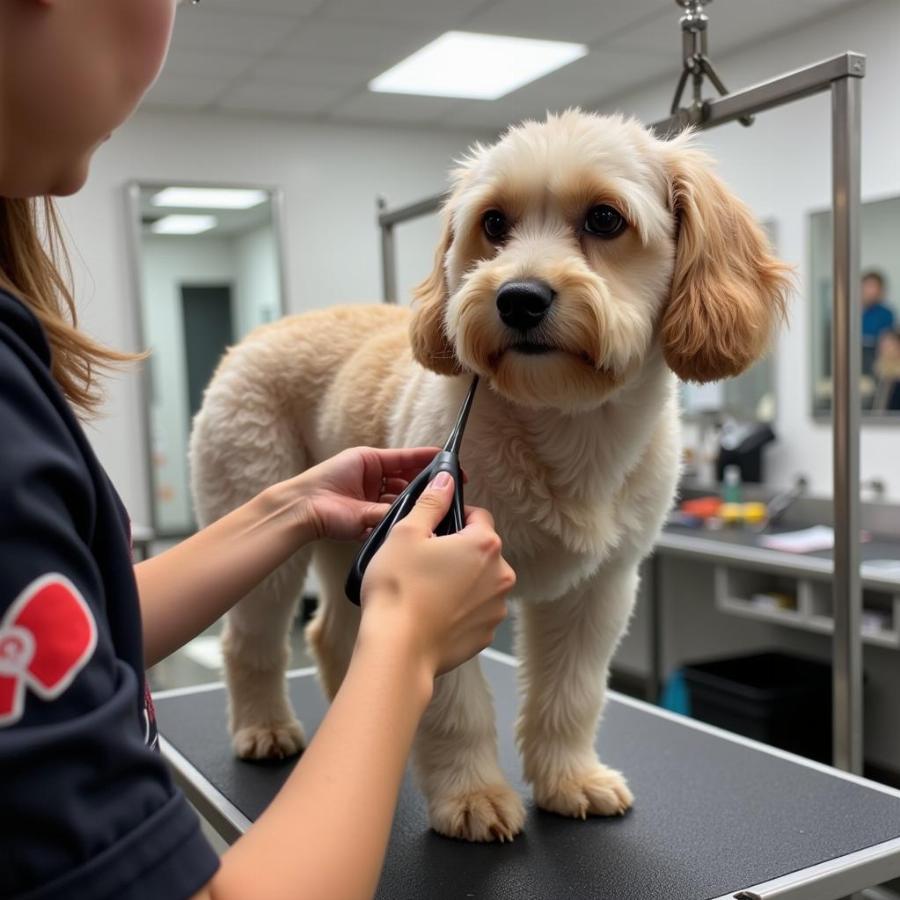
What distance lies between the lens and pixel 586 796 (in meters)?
1.32

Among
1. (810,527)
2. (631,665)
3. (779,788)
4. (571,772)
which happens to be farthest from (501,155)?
(631,665)

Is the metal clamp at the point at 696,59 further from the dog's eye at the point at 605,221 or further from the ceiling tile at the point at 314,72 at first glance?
the ceiling tile at the point at 314,72

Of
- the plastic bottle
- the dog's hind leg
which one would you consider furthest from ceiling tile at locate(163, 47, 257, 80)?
the dog's hind leg

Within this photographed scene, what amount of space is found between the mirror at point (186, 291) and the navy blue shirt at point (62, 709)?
4.80 metres

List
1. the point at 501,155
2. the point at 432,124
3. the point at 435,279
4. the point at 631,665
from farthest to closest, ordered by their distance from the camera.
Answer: the point at 432,124
the point at 631,665
the point at 435,279
the point at 501,155

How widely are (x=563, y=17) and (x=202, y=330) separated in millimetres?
2540

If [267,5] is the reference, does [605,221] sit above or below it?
below

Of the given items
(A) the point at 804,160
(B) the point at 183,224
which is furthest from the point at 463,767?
(B) the point at 183,224

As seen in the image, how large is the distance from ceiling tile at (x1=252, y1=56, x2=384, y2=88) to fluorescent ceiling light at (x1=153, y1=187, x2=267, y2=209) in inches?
29.6

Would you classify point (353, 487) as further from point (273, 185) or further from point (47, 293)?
point (273, 185)

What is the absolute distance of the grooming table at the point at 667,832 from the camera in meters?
1.13

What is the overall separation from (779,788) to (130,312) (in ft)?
15.2

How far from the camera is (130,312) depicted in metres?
5.33

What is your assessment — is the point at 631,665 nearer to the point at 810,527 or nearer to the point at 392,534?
the point at 810,527
